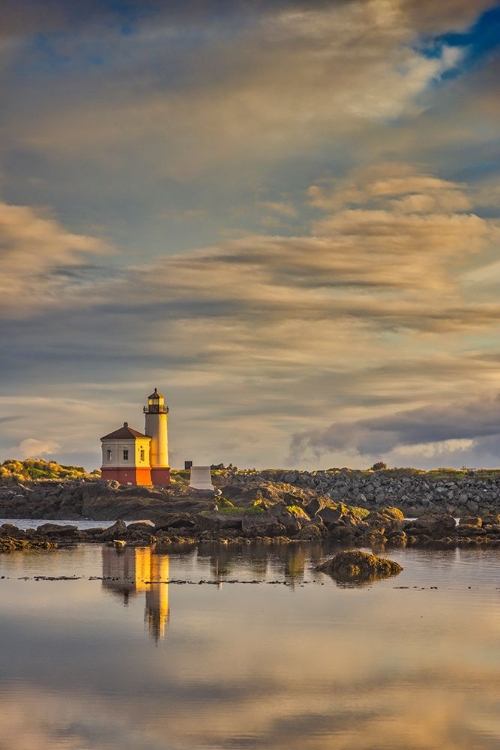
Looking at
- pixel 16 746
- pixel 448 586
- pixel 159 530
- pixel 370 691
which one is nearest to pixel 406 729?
pixel 370 691

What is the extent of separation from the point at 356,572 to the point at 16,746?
73.0 ft

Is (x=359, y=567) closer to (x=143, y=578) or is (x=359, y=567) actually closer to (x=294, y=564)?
(x=294, y=564)

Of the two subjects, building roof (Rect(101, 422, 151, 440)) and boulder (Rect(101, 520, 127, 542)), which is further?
building roof (Rect(101, 422, 151, 440))

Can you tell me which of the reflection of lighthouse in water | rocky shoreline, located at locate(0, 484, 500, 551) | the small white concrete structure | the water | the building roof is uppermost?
the building roof

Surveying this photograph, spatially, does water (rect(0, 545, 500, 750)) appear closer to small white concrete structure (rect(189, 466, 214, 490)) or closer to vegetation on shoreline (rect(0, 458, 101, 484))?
small white concrete structure (rect(189, 466, 214, 490))

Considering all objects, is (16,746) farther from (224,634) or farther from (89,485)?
(89,485)

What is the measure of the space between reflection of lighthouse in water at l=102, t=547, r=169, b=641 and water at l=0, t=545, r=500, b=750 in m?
0.12

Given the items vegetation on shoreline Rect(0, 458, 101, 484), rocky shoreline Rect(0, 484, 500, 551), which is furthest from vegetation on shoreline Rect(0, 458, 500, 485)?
rocky shoreline Rect(0, 484, 500, 551)

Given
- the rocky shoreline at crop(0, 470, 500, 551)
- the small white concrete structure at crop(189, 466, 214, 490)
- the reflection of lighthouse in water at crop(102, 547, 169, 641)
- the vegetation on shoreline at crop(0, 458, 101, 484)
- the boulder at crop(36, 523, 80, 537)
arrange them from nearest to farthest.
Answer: the reflection of lighthouse in water at crop(102, 547, 169, 641), the rocky shoreline at crop(0, 470, 500, 551), the boulder at crop(36, 523, 80, 537), the small white concrete structure at crop(189, 466, 214, 490), the vegetation on shoreline at crop(0, 458, 101, 484)

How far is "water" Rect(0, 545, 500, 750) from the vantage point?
13109mm

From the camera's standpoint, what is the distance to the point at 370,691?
51.2ft

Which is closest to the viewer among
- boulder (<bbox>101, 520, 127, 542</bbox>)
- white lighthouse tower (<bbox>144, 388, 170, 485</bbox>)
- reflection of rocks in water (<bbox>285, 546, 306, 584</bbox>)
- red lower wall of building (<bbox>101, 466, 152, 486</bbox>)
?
reflection of rocks in water (<bbox>285, 546, 306, 584</bbox>)

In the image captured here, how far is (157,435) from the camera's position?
91812 millimetres

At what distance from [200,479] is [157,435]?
634 cm
